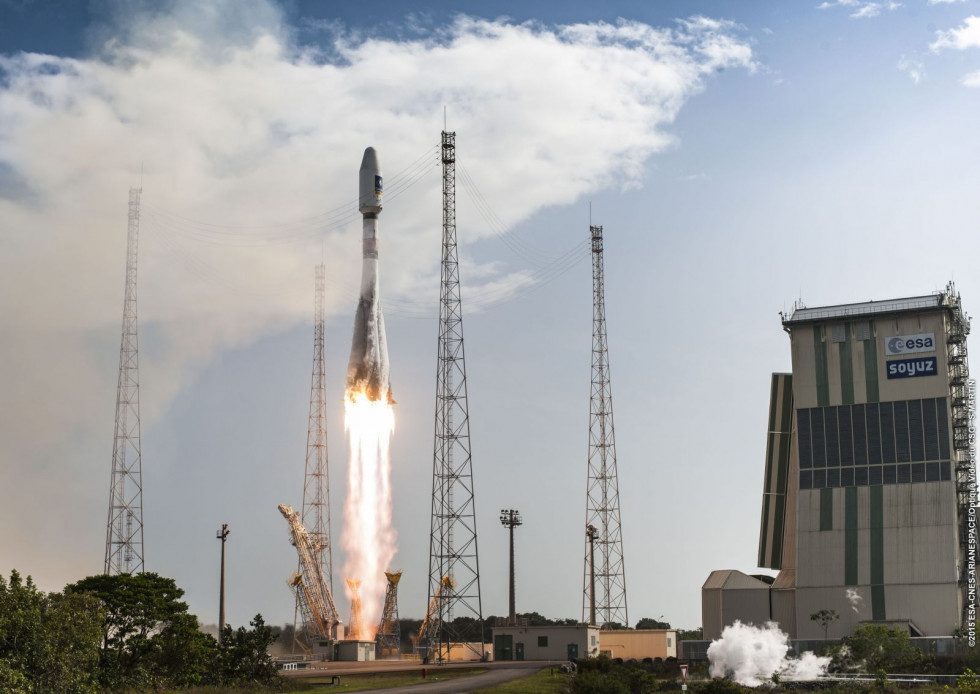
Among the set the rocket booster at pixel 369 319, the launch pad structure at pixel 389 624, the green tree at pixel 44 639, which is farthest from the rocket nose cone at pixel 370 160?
the green tree at pixel 44 639

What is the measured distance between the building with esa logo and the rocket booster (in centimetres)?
3729

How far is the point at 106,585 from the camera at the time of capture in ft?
203

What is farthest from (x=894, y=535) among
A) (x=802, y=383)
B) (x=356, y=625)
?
(x=356, y=625)

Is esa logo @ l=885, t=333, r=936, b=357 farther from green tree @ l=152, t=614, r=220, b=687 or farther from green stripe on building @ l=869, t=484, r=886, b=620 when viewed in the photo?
green tree @ l=152, t=614, r=220, b=687

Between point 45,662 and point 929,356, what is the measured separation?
262ft

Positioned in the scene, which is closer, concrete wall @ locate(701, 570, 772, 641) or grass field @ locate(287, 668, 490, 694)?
grass field @ locate(287, 668, 490, 694)

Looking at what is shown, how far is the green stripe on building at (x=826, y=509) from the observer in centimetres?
10062

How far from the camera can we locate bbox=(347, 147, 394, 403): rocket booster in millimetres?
104812

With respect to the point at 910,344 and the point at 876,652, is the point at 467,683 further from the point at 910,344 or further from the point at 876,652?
the point at 910,344

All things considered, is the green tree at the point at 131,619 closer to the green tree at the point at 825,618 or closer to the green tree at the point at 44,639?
the green tree at the point at 44,639

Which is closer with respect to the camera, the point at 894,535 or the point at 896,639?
the point at 896,639

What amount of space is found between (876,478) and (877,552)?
22.3 feet

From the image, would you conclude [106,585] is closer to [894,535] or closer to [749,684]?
[749,684]

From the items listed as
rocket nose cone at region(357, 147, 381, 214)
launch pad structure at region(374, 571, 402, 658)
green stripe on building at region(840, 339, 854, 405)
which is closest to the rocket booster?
rocket nose cone at region(357, 147, 381, 214)
